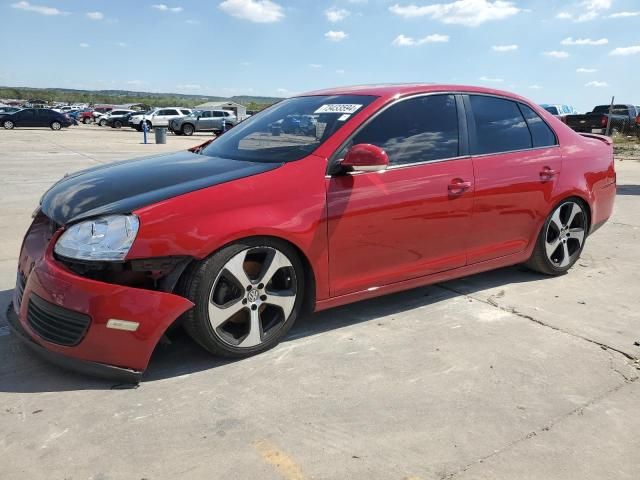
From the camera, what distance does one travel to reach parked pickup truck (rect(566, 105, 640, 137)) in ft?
74.9

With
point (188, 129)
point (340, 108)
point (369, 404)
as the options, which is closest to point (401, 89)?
point (340, 108)

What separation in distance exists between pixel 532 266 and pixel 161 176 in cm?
315

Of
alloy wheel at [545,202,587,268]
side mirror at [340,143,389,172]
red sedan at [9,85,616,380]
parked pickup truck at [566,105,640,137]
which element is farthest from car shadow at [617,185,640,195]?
parked pickup truck at [566,105,640,137]

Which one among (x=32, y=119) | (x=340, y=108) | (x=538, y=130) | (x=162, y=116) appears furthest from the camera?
(x=162, y=116)

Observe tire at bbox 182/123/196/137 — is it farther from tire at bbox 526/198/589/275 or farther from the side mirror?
the side mirror

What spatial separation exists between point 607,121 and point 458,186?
21.5m

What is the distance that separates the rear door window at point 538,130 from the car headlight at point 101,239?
320 centimetres

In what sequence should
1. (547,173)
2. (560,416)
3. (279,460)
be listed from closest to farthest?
(279,460) → (560,416) → (547,173)

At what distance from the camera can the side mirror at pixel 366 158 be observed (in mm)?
3184

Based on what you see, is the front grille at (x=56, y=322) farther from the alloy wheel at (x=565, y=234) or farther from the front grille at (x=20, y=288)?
the alloy wheel at (x=565, y=234)

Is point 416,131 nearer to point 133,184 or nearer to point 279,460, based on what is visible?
point 133,184

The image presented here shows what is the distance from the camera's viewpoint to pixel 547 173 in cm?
438

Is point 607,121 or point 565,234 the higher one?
point 607,121

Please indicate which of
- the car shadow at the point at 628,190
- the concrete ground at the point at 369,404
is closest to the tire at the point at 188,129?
the car shadow at the point at 628,190
